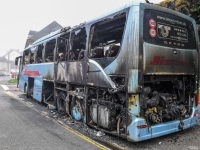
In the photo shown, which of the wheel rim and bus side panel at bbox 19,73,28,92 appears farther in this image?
bus side panel at bbox 19,73,28,92

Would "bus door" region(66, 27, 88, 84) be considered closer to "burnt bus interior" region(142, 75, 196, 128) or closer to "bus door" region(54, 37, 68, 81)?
"bus door" region(54, 37, 68, 81)

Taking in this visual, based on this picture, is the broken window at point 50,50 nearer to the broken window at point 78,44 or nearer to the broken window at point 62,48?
the broken window at point 62,48

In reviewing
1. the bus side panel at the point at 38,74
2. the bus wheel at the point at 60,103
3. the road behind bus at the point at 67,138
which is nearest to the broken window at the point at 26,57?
the bus side panel at the point at 38,74

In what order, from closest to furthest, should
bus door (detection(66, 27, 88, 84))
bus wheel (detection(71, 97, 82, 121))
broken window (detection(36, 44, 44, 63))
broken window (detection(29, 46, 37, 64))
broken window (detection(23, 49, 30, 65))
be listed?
bus door (detection(66, 27, 88, 84)) < bus wheel (detection(71, 97, 82, 121)) < broken window (detection(36, 44, 44, 63)) < broken window (detection(29, 46, 37, 64)) < broken window (detection(23, 49, 30, 65))

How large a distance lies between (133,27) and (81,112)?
126 inches

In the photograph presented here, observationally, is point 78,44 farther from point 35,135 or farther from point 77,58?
point 35,135

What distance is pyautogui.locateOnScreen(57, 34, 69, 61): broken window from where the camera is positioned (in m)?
7.73

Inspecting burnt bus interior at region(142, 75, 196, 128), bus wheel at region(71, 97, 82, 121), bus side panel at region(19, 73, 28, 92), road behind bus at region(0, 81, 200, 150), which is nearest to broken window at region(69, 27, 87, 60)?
bus wheel at region(71, 97, 82, 121)

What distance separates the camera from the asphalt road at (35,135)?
5086 millimetres

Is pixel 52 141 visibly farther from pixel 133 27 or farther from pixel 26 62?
pixel 26 62

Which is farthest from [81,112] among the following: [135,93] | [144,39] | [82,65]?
[144,39]

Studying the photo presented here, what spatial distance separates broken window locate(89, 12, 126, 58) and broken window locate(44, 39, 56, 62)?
3.18 m

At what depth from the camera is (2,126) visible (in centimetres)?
676

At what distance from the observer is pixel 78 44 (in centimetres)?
716
